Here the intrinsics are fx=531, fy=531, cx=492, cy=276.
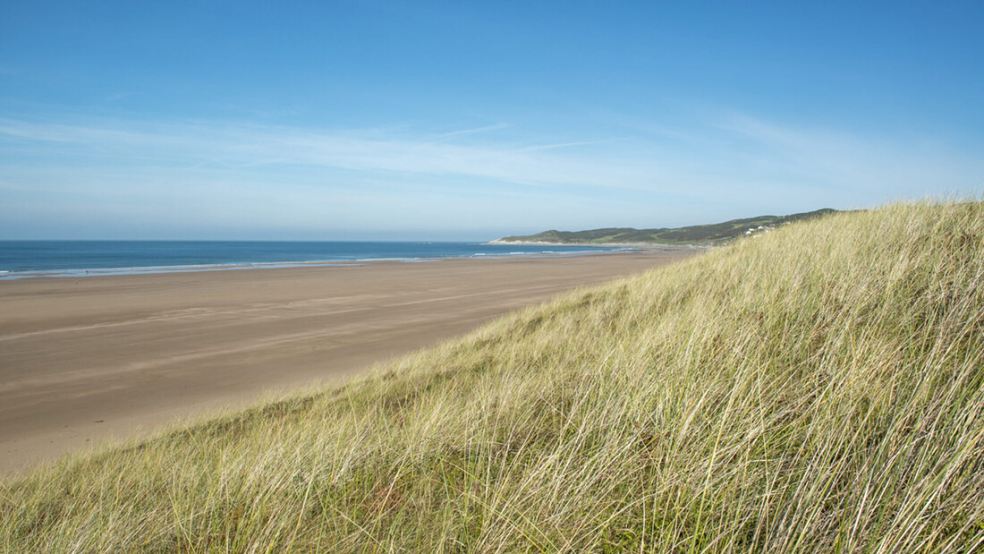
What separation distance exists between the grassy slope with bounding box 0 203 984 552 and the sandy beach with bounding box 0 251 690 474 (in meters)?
3.18

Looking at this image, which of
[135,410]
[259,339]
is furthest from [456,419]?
[259,339]

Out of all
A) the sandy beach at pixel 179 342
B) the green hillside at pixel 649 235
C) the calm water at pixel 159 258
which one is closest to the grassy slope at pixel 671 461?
the sandy beach at pixel 179 342

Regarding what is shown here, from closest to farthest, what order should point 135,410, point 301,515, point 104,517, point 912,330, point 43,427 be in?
point 301,515
point 104,517
point 912,330
point 43,427
point 135,410

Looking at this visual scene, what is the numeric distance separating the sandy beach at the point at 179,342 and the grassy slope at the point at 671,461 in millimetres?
3179

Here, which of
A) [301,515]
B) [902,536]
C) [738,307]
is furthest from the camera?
[738,307]

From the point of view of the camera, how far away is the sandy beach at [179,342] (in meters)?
7.63

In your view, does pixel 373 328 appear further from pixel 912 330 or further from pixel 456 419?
pixel 912 330

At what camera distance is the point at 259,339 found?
12742mm

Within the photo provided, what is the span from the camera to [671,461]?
2.47 meters

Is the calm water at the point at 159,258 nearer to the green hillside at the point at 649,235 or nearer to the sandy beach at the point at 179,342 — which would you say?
the sandy beach at the point at 179,342

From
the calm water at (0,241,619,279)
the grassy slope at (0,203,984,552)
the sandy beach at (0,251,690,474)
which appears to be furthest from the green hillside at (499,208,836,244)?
the grassy slope at (0,203,984,552)

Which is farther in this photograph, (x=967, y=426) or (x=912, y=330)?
(x=912, y=330)

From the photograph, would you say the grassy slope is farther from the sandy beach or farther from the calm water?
the calm water

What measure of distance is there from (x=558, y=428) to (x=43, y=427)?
24.7ft
